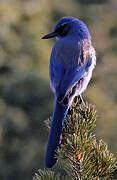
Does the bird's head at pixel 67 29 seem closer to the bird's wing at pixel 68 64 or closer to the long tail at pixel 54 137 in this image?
the bird's wing at pixel 68 64

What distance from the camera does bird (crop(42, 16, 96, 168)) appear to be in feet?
9.21

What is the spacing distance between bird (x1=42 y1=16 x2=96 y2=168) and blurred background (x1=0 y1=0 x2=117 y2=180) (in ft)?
12.7

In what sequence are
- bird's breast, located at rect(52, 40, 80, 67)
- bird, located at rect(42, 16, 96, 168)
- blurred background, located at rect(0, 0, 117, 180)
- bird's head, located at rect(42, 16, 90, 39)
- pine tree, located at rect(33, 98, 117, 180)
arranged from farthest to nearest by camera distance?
1. blurred background, located at rect(0, 0, 117, 180)
2. bird's head, located at rect(42, 16, 90, 39)
3. bird's breast, located at rect(52, 40, 80, 67)
4. bird, located at rect(42, 16, 96, 168)
5. pine tree, located at rect(33, 98, 117, 180)

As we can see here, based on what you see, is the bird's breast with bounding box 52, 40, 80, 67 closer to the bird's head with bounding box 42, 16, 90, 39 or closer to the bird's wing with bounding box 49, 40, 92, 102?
the bird's wing with bounding box 49, 40, 92, 102

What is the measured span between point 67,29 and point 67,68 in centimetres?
61

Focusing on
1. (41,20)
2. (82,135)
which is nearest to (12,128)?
(41,20)

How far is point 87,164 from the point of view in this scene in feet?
7.94

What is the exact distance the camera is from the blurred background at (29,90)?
8.53 m

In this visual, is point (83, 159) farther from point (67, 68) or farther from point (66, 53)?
point (66, 53)

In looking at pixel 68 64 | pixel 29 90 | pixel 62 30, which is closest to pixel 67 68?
pixel 68 64

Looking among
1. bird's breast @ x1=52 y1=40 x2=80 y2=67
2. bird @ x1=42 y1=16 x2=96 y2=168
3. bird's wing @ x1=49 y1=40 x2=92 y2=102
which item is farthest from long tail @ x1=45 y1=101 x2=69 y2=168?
bird's breast @ x1=52 y1=40 x2=80 y2=67

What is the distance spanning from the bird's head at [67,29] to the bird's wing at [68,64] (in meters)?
0.19

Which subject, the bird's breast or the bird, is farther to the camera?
the bird's breast

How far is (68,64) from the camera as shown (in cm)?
347
